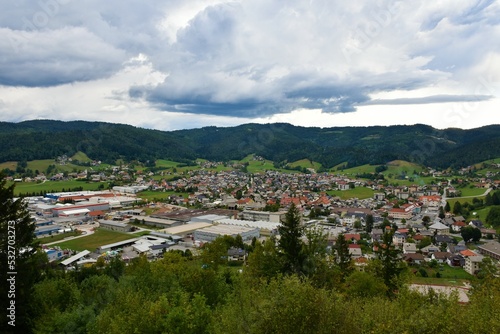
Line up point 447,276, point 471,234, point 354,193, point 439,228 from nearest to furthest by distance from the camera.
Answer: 1. point 447,276
2. point 471,234
3. point 439,228
4. point 354,193

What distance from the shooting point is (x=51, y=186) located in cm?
8238

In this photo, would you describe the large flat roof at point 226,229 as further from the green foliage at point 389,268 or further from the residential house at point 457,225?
the residential house at point 457,225

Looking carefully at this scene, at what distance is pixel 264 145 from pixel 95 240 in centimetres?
13438

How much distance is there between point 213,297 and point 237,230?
28.8 metres

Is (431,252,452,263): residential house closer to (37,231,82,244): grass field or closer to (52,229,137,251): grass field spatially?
(52,229,137,251): grass field

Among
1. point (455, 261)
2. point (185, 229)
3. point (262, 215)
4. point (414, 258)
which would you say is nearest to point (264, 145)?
point (262, 215)

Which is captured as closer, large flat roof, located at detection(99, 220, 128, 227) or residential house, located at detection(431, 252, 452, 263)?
residential house, located at detection(431, 252, 452, 263)

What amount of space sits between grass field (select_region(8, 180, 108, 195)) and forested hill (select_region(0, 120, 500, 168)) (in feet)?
82.3

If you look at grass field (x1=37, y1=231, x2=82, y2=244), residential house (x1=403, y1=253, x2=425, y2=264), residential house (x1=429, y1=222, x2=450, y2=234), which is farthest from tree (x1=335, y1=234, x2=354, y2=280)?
grass field (x1=37, y1=231, x2=82, y2=244)

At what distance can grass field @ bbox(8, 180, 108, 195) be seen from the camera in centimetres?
7639

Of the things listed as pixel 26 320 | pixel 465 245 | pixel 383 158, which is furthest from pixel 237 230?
pixel 383 158

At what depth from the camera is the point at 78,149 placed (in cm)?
12538

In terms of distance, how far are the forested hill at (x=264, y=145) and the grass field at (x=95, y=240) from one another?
75.1 meters

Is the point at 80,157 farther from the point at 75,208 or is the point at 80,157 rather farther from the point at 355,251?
the point at 355,251
